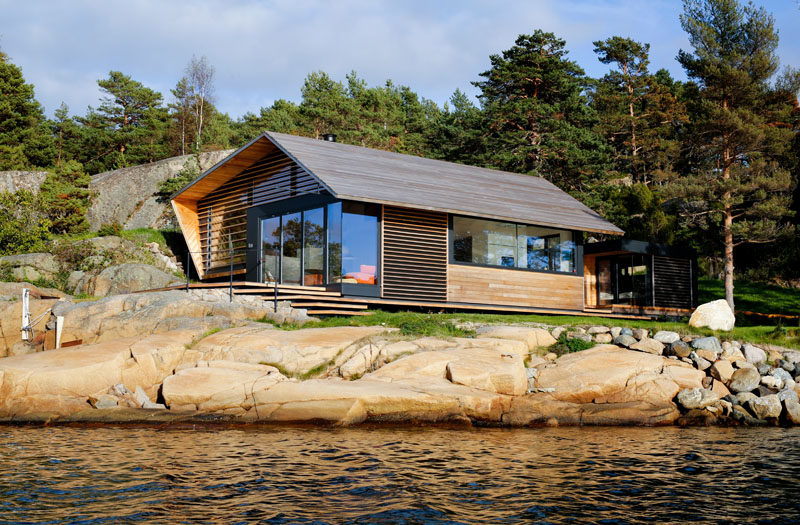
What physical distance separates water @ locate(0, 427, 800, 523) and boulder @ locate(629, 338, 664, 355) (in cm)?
383

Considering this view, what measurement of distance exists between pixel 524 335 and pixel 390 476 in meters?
8.04

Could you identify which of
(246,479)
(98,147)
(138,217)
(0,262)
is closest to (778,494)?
(246,479)

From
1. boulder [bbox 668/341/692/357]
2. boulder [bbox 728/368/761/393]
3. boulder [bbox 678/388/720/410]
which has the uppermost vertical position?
boulder [bbox 668/341/692/357]

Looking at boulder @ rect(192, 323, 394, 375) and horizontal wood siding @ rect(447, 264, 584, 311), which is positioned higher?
horizontal wood siding @ rect(447, 264, 584, 311)

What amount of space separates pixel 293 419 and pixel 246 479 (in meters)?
4.28

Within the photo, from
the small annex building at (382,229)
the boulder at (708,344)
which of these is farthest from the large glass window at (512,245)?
the boulder at (708,344)

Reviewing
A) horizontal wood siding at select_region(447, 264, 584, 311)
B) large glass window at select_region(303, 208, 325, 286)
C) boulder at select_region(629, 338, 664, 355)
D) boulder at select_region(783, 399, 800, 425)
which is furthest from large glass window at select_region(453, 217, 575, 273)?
boulder at select_region(783, 399, 800, 425)

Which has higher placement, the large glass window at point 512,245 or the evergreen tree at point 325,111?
the evergreen tree at point 325,111

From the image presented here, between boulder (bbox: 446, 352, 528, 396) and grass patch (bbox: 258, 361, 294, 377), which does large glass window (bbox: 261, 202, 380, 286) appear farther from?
boulder (bbox: 446, 352, 528, 396)

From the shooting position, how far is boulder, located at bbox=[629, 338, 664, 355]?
16281 millimetres

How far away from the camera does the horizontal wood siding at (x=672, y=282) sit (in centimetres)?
2661

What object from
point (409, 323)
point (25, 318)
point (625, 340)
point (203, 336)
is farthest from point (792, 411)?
point (25, 318)

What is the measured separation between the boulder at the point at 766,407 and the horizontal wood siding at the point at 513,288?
8.65 m

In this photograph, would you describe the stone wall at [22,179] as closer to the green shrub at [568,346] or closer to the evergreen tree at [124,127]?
the evergreen tree at [124,127]
